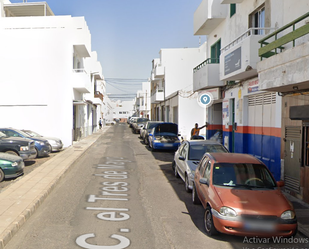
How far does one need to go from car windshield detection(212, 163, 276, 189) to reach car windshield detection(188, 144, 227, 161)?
3136 mm

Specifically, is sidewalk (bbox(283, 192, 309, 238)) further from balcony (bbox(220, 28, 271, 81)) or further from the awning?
balcony (bbox(220, 28, 271, 81))

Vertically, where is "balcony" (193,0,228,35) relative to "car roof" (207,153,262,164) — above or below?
above

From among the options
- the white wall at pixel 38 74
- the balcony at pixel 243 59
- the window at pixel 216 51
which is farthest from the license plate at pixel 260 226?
the white wall at pixel 38 74

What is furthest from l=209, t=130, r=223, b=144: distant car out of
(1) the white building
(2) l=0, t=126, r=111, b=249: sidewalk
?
(1) the white building

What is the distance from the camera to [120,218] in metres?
7.04

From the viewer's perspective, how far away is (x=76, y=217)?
704cm

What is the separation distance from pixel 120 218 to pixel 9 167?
5559 millimetres

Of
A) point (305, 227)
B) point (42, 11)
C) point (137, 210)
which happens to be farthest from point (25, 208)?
point (42, 11)

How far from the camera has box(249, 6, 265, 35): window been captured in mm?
12409

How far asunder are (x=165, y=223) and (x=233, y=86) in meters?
10.2

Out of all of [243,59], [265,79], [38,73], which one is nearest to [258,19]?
[243,59]

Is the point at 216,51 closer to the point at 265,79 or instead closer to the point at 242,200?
the point at 265,79

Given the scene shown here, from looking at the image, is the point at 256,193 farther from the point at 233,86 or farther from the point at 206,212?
the point at 233,86

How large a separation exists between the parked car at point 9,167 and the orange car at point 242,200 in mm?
6683
